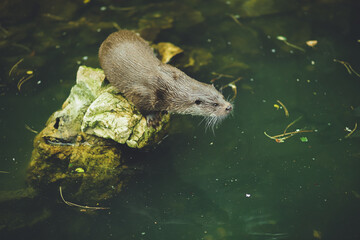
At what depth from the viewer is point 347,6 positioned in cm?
676

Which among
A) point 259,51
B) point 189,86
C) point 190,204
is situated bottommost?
point 190,204

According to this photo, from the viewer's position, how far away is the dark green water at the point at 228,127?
12.9ft

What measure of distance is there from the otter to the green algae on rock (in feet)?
0.71

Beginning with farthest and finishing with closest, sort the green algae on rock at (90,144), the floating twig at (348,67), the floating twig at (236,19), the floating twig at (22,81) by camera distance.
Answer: the floating twig at (236,19), the floating twig at (22,81), the floating twig at (348,67), the green algae on rock at (90,144)

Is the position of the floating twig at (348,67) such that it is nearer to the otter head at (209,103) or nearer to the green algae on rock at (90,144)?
the otter head at (209,103)

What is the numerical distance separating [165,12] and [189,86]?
3.21 meters

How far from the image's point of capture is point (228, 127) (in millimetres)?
4930

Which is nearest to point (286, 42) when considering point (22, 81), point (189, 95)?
point (189, 95)

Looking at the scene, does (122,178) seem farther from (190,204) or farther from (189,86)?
(189,86)

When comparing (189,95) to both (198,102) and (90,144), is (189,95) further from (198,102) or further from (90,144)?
(90,144)

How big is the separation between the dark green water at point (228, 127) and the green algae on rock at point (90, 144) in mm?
225

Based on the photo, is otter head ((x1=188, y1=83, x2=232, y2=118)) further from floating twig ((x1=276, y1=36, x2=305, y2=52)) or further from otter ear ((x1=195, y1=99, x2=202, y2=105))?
floating twig ((x1=276, y1=36, x2=305, y2=52))

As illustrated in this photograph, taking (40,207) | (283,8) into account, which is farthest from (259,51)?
(40,207)

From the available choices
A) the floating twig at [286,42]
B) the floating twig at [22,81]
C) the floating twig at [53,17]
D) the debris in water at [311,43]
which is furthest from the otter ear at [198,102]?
the floating twig at [53,17]
